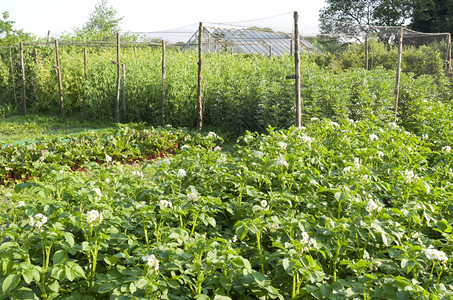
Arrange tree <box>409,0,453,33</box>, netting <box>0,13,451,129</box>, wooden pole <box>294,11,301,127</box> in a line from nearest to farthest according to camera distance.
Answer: wooden pole <box>294,11,301,127</box>, netting <box>0,13,451,129</box>, tree <box>409,0,453,33</box>

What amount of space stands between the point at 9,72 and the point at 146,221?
14.7 metres

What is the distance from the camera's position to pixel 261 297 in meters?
2.41

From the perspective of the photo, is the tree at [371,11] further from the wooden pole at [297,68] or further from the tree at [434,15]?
the wooden pole at [297,68]

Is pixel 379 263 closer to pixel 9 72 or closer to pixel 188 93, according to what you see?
pixel 188 93

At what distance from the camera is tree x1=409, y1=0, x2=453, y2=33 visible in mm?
29297

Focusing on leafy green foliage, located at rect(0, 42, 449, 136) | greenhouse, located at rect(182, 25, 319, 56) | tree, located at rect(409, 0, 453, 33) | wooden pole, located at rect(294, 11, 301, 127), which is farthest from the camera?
tree, located at rect(409, 0, 453, 33)

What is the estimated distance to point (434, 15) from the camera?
30.3 m

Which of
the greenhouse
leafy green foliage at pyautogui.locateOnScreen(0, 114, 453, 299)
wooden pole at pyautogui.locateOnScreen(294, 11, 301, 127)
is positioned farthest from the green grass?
leafy green foliage at pyautogui.locateOnScreen(0, 114, 453, 299)

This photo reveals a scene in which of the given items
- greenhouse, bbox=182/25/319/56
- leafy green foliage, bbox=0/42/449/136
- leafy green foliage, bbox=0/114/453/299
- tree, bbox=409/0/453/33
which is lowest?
leafy green foliage, bbox=0/114/453/299

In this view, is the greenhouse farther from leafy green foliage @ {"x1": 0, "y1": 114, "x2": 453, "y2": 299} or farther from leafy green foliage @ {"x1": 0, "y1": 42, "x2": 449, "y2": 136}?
leafy green foliage @ {"x1": 0, "y1": 114, "x2": 453, "y2": 299}

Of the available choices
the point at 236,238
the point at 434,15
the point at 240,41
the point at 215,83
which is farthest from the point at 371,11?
the point at 236,238

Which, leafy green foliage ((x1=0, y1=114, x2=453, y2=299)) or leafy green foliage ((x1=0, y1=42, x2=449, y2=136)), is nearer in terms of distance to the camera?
leafy green foliage ((x1=0, y1=114, x2=453, y2=299))

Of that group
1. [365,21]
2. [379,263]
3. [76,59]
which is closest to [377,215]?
[379,263]

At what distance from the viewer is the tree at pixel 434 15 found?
29297mm
